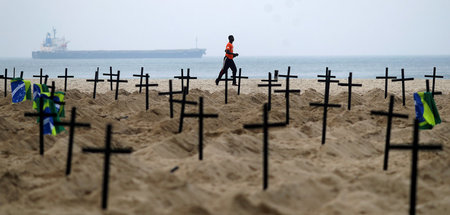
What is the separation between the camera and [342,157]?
8359 mm

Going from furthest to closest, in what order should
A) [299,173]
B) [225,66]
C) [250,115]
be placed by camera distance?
[225,66] < [250,115] < [299,173]

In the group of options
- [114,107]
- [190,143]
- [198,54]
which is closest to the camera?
[190,143]

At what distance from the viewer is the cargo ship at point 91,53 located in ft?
461

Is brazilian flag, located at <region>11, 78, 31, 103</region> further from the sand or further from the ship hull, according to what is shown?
the ship hull

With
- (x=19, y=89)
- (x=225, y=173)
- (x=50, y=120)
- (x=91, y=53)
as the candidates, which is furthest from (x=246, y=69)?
(x=91, y=53)

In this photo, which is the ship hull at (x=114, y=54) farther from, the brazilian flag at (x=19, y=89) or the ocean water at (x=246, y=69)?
the brazilian flag at (x=19, y=89)

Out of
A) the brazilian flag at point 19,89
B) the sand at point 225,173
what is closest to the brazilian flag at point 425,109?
the sand at point 225,173

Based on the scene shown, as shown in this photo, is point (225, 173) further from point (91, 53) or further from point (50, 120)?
point (91, 53)

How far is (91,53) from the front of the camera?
141250mm

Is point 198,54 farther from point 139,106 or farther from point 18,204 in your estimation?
point 18,204

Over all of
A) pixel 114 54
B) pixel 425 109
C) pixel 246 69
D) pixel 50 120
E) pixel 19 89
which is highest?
pixel 114 54

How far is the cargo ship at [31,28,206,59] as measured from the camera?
140375 mm

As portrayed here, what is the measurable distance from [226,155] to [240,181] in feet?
3.91

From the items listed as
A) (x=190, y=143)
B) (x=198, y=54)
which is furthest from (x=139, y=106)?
(x=198, y=54)
